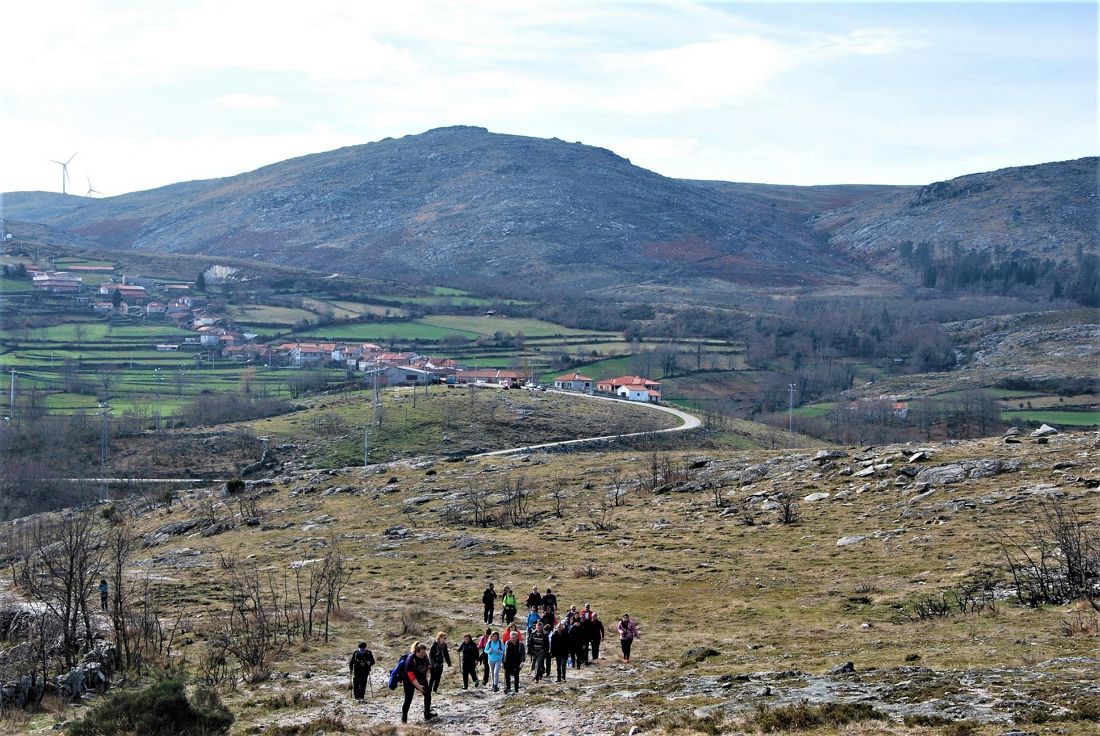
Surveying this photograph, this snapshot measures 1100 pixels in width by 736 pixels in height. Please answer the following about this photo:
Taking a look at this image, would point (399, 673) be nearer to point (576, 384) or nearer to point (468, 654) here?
point (468, 654)

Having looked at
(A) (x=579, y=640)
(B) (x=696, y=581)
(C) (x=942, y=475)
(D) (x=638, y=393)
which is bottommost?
(D) (x=638, y=393)

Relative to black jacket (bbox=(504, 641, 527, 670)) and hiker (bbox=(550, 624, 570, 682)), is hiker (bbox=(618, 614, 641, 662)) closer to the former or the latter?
hiker (bbox=(550, 624, 570, 682))

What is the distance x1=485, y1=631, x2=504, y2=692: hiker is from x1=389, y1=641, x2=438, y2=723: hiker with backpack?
99.2 inches

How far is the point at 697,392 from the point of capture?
134500 millimetres

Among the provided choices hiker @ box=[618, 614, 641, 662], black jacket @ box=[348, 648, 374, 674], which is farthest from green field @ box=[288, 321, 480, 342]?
black jacket @ box=[348, 648, 374, 674]

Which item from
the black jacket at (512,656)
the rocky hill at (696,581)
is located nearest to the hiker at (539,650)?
the rocky hill at (696,581)

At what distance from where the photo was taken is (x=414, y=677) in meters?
20.7

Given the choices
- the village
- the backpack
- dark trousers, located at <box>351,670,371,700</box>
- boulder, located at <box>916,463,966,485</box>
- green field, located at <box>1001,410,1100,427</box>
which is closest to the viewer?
the backpack

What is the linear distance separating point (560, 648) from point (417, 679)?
4105 millimetres

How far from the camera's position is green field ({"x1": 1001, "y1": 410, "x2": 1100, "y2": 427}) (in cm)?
10765

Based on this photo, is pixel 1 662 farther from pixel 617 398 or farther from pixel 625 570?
pixel 617 398

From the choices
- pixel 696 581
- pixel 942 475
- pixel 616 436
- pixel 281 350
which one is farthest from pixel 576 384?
pixel 696 581

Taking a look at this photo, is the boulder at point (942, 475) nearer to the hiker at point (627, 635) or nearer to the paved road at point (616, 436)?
the hiker at point (627, 635)

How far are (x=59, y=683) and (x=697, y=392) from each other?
114m
